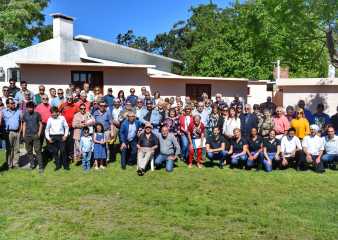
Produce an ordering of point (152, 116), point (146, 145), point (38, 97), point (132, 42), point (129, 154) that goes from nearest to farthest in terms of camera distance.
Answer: point (146, 145), point (129, 154), point (152, 116), point (38, 97), point (132, 42)

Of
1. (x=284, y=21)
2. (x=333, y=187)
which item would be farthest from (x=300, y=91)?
(x=333, y=187)

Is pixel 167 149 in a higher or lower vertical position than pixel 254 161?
higher

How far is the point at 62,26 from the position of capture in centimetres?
2489

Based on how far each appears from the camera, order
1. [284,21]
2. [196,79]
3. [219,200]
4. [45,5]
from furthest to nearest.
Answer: [45,5] → [196,79] → [284,21] → [219,200]

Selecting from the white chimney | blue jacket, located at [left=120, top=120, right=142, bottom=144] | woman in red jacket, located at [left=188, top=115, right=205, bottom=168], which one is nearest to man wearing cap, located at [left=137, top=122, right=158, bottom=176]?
blue jacket, located at [left=120, top=120, right=142, bottom=144]

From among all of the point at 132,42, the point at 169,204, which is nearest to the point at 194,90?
the point at 169,204

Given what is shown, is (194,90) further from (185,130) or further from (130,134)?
(130,134)

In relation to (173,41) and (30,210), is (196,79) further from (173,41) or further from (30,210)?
(173,41)

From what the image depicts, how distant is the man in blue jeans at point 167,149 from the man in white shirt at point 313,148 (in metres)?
3.59

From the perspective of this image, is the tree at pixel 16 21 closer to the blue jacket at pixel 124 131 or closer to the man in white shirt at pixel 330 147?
the blue jacket at pixel 124 131

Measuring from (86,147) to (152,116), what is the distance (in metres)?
2.26

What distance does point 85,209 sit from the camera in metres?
8.30

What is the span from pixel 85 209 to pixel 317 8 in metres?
11.7

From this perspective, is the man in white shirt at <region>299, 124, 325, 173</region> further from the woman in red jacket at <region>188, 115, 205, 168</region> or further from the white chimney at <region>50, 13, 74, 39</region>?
the white chimney at <region>50, 13, 74, 39</region>
